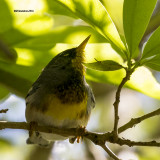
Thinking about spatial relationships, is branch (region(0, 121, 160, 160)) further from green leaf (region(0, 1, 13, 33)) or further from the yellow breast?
green leaf (region(0, 1, 13, 33))

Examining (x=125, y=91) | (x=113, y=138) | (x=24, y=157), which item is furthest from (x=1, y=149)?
(x=113, y=138)

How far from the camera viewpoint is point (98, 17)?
2.16m

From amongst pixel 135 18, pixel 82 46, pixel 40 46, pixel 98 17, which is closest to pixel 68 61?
pixel 82 46

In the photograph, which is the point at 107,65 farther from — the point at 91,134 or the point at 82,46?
the point at 82,46

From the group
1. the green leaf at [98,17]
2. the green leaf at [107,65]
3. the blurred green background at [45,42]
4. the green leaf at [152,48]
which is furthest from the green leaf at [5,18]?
the green leaf at [152,48]

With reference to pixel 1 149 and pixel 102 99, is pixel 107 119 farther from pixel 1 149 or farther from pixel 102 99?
pixel 1 149

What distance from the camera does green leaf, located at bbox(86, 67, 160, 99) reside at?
8.20 feet

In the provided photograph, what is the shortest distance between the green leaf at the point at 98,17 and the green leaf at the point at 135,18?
0.07 metres

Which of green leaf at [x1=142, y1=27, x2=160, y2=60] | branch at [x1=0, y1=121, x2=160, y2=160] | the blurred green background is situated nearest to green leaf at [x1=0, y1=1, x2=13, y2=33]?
the blurred green background

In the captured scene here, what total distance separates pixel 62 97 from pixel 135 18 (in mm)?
1029

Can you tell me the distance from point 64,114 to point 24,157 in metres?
1.72

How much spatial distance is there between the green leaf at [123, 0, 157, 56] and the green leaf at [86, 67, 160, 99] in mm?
523

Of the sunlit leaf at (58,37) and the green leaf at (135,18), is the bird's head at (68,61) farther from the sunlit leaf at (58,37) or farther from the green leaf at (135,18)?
the green leaf at (135,18)

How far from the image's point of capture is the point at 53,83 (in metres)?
2.97
